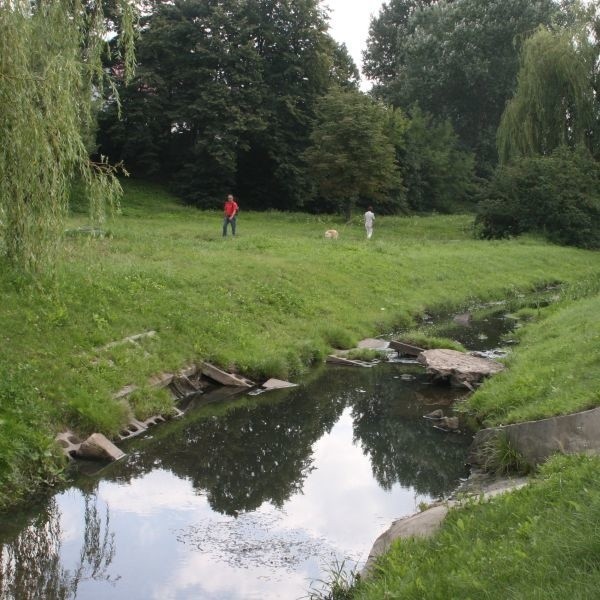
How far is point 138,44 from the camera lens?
51938 millimetres

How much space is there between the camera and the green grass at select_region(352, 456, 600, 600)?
223 inches

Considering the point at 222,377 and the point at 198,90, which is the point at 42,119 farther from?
the point at 198,90

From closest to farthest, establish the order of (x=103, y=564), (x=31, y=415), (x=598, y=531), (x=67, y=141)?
(x=598, y=531)
(x=103, y=564)
(x=31, y=415)
(x=67, y=141)

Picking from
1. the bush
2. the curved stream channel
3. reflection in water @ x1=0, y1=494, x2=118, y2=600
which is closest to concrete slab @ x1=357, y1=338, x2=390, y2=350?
the curved stream channel

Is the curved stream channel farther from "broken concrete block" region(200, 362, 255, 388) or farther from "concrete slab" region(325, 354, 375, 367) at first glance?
"concrete slab" region(325, 354, 375, 367)

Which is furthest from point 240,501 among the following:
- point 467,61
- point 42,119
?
point 467,61

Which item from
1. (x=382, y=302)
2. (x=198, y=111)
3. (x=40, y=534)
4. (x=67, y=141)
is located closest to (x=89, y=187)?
(x=67, y=141)

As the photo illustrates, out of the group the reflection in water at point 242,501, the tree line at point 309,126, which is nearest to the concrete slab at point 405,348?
the reflection in water at point 242,501

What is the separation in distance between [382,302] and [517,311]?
15.9 feet

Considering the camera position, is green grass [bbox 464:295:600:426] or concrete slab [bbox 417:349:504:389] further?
concrete slab [bbox 417:349:504:389]

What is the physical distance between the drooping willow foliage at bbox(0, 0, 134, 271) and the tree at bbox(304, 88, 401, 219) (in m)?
33.6

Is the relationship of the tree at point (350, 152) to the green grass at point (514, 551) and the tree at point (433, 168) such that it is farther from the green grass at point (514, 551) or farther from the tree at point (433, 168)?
the green grass at point (514, 551)

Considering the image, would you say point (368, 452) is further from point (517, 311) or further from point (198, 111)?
point (198, 111)

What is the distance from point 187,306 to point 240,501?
8.61 m
